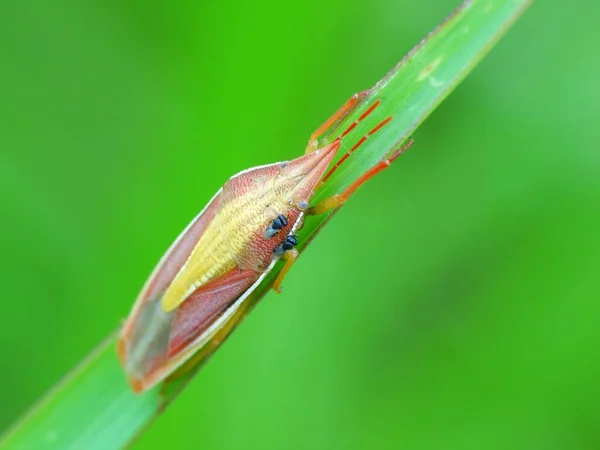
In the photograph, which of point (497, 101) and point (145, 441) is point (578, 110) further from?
point (145, 441)

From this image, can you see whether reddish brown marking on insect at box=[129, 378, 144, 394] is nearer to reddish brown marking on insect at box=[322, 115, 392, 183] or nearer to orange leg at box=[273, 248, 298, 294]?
orange leg at box=[273, 248, 298, 294]

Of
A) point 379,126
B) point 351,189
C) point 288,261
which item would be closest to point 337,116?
point 379,126

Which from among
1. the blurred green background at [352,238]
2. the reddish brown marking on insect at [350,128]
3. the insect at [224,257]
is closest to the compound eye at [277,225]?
the insect at [224,257]

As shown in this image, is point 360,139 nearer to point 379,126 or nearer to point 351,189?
point 379,126

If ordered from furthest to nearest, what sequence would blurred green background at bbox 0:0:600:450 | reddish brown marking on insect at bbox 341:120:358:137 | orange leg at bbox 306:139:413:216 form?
blurred green background at bbox 0:0:600:450 → reddish brown marking on insect at bbox 341:120:358:137 → orange leg at bbox 306:139:413:216

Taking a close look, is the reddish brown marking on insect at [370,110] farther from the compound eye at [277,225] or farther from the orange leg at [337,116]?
the compound eye at [277,225]

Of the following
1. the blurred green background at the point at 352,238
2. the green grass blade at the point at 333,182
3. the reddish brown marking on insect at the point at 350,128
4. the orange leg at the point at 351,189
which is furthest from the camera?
the blurred green background at the point at 352,238

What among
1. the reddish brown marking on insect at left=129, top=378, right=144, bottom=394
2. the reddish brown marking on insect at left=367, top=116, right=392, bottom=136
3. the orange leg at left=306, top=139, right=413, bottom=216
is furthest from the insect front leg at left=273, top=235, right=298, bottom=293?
the reddish brown marking on insect at left=129, top=378, right=144, bottom=394
